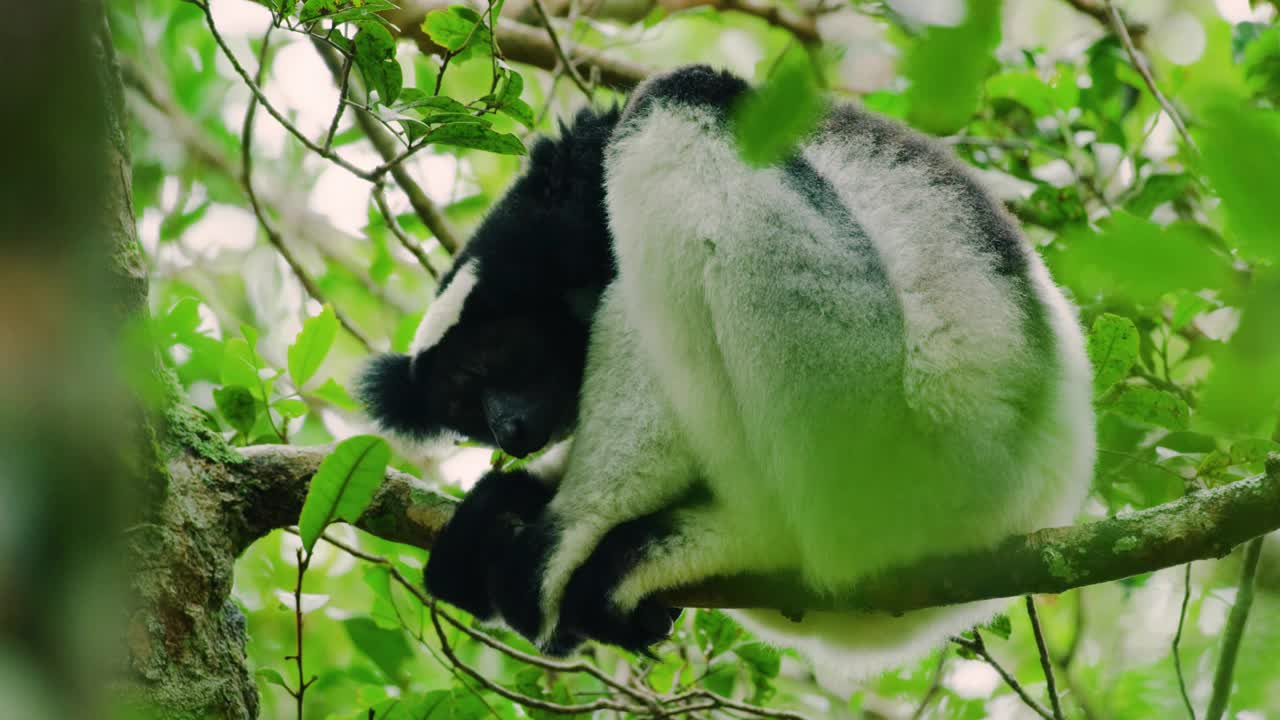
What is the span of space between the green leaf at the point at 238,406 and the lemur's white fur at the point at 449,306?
55 centimetres

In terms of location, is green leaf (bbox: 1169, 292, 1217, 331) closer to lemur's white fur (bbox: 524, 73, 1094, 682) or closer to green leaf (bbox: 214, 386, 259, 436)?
lemur's white fur (bbox: 524, 73, 1094, 682)

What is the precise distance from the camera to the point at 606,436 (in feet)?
9.68

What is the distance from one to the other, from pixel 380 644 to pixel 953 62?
318 cm

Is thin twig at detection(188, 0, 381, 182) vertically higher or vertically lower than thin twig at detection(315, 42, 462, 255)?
higher

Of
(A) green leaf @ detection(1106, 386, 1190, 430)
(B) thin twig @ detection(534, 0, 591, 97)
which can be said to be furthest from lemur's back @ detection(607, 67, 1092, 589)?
(B) thin twig @ detection(534, 0, 591, 97)

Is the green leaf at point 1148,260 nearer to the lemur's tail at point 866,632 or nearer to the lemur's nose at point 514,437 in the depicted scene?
the lemur's tail at point 866,632

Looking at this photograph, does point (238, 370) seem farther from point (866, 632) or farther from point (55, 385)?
point (55, 385)

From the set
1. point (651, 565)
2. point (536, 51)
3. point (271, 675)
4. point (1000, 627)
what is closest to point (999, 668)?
point (1000, 627)

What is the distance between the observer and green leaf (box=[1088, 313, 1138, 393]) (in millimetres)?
2891

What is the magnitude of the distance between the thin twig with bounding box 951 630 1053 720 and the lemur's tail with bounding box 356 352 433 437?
192 cm

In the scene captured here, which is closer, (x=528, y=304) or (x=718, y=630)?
(x=528, y=304)

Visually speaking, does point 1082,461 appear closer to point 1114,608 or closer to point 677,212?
point 677,212

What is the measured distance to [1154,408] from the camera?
2.94 meters

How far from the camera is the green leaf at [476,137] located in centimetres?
270
